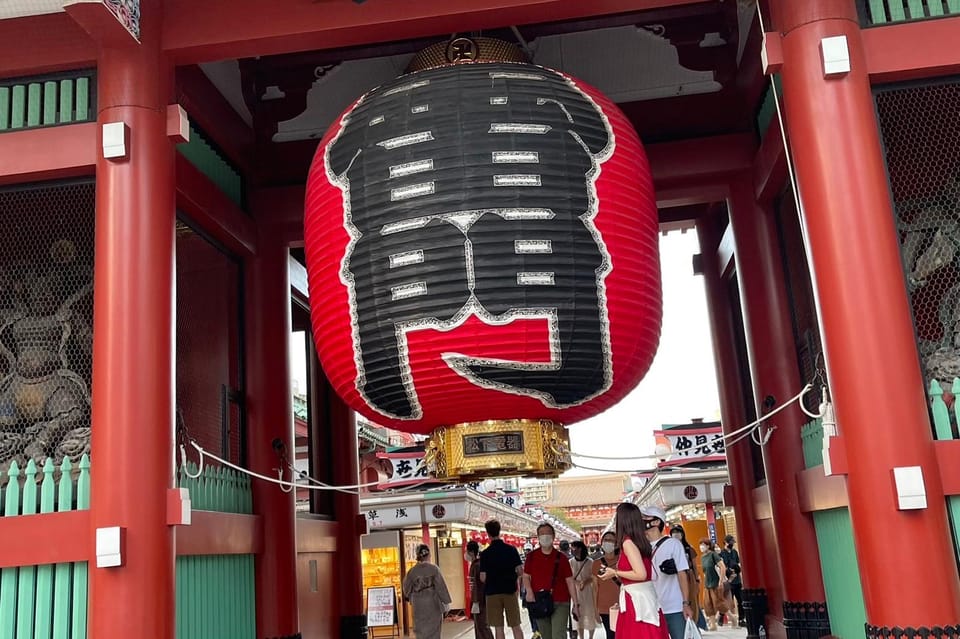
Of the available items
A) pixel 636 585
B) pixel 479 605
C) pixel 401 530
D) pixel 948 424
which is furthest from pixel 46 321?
pixel 401 530

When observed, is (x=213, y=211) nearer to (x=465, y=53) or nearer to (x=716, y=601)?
(x=465, y=53)

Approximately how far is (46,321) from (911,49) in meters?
5.86

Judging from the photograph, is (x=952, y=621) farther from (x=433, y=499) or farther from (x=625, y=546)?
(x=433, y=499)

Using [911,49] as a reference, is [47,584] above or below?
below

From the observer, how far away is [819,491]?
6406 mm

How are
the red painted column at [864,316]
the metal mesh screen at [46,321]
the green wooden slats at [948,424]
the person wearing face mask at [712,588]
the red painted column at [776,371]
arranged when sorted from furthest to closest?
the person wearing face mask at [712,588] → the red painted column at [776,371] → the metal mesh screen at [46,321] → the green wooden slats at [948,424] → the red painted column at [864,316]

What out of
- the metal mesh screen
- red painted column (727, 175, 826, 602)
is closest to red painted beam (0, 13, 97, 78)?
the metal mesh screen

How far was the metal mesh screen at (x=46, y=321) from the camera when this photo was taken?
5.97m

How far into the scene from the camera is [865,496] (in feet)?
15.0

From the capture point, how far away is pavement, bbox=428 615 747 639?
40.3 ft

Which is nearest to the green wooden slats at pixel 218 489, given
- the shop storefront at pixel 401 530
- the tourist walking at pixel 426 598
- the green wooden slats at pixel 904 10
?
the tourist walking at pixel 426 598

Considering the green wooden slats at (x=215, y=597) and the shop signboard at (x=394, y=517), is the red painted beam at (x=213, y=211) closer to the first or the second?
the green wooden slats at (x=215, y=597)

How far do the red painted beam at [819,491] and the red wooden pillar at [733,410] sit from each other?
7.05 feet

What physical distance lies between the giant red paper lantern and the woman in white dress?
585 centimetres
